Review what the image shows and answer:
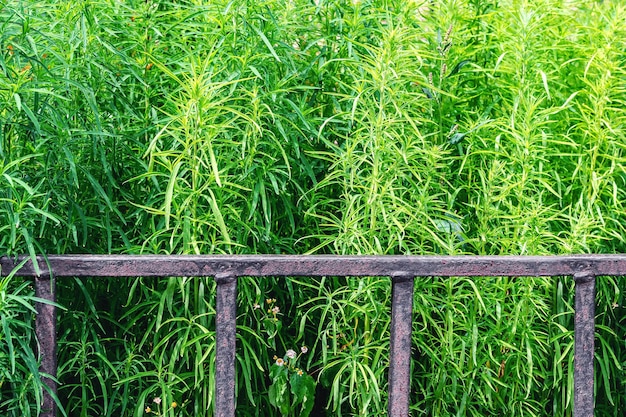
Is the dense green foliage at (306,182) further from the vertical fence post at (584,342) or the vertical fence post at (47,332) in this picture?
the vertical fence post at (584,342)

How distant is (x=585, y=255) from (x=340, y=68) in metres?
1.06

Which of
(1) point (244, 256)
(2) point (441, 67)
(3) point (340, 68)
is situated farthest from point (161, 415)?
(2) point (441, 67)

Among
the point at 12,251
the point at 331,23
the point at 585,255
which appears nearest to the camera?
the point at 12,251

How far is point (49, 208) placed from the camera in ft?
8.71

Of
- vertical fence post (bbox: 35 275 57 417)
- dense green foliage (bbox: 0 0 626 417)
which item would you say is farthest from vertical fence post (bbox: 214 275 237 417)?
vertical fence post (bbox: 35 275 57 417)

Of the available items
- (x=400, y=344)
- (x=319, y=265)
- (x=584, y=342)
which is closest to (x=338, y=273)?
(x=319, y=265)

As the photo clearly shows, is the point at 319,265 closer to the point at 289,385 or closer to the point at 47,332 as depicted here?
the point at 289,385

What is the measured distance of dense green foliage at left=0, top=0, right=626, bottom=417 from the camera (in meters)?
2.60

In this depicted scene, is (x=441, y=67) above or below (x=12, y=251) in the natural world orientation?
above

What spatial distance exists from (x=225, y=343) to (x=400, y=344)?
1.74 ft

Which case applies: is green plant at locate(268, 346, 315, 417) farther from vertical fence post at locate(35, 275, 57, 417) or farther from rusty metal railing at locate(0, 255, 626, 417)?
vertical fence post at locate(35, 275, 57, 417)

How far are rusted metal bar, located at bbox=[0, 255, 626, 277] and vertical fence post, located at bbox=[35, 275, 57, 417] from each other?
1.9 inches

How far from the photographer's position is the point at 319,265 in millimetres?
2492

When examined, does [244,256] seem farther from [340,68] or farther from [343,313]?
[340,68]
